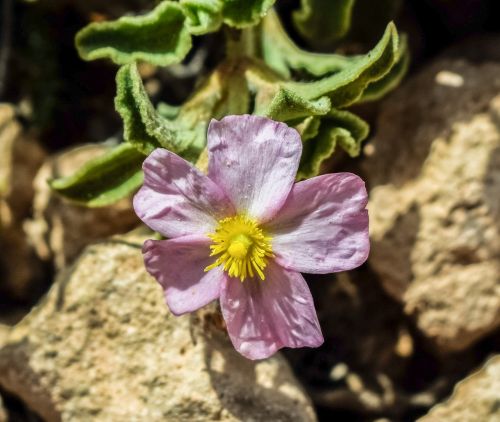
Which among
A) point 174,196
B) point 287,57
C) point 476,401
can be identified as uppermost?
point 287,57

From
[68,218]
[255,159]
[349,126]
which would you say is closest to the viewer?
[255,159]

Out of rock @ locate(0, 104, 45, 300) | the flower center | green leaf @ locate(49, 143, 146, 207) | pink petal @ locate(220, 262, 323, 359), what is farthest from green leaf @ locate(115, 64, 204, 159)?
rock @ locate(0, 104, 45, 300)

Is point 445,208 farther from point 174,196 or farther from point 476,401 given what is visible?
point 174,196

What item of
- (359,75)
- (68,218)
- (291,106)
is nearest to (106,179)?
(68,218)

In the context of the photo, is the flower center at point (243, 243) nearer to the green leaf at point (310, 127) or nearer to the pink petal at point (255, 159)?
the pink petal at point (255, 159)

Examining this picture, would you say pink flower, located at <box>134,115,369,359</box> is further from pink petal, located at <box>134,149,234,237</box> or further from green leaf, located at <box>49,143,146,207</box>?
green leaf, located at <box>49,143,146,207</box>

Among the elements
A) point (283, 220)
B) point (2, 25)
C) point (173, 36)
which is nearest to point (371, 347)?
point (283, 220)

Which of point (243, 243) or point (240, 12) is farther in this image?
point (240, 12)

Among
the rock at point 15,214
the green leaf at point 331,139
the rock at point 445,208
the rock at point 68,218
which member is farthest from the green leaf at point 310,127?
the rock at point 15,214
